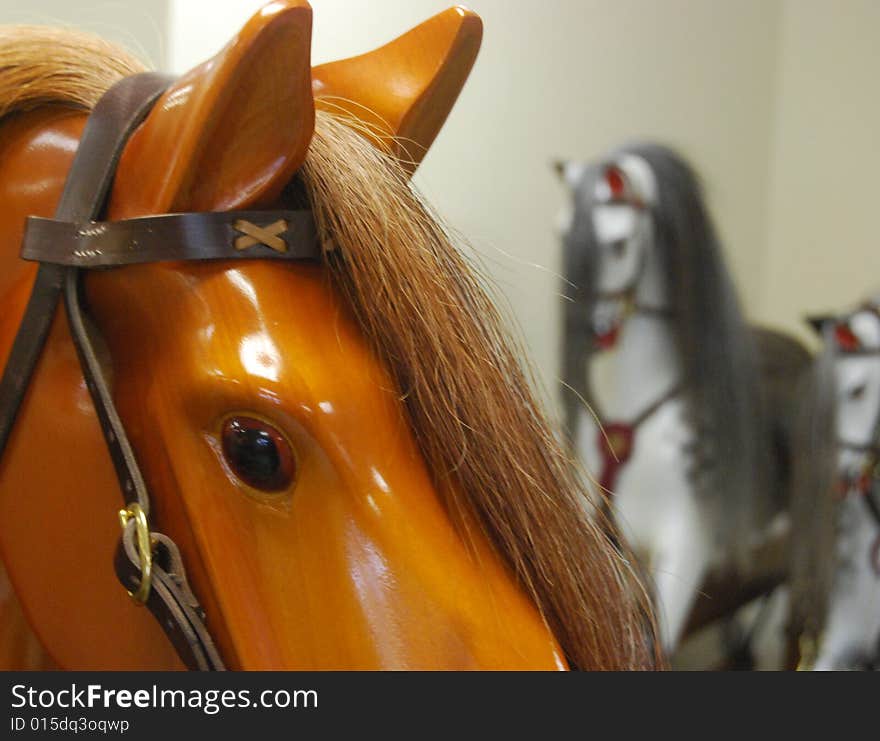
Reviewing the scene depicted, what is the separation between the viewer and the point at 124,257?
36 centimetres

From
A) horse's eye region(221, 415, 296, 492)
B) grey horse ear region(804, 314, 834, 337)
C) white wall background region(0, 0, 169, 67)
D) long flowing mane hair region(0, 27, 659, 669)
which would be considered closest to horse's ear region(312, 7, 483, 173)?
long flowing mane hair region(0, 27, 659, 669)

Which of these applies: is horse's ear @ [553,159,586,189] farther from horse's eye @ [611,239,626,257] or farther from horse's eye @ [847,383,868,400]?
horse's eye @ [847,383,868,400]

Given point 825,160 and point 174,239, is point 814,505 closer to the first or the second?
point 825,160

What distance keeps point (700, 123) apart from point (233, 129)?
703mm

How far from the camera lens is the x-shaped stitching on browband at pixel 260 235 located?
14.1 inches

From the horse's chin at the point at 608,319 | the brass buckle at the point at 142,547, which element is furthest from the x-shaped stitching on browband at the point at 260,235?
the horse's chin at the point at 608,319

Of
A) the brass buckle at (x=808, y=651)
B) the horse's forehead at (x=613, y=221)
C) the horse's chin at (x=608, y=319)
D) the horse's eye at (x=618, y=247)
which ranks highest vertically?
the horse's forehead at (x=613, y=221)

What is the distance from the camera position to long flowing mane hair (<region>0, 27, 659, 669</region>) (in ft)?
1.17

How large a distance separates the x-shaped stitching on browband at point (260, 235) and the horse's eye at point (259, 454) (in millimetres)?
72

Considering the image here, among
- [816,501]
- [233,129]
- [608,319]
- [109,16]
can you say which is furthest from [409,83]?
[816,501]

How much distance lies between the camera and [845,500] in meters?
0.91

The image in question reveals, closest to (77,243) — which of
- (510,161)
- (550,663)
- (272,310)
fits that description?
(272,310)

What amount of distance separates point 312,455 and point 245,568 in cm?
5

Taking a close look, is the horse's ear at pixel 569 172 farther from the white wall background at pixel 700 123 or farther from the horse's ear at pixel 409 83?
the horse's ear at pixel 409 83
